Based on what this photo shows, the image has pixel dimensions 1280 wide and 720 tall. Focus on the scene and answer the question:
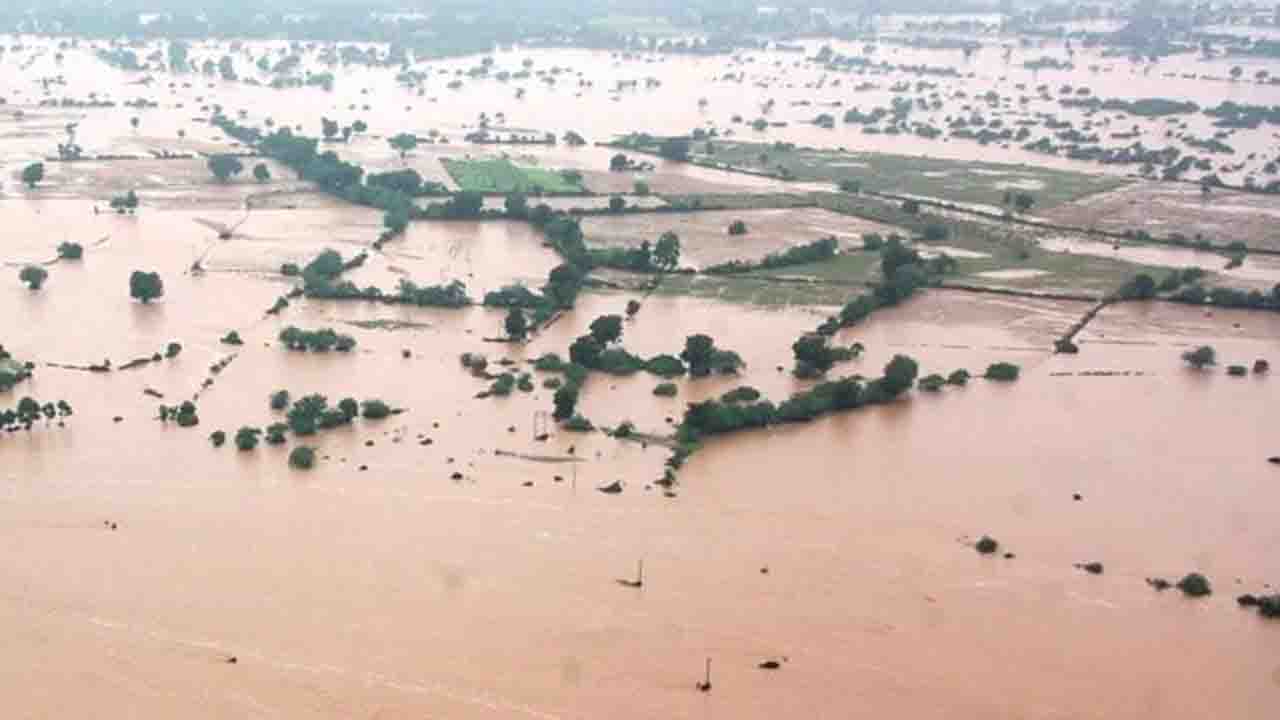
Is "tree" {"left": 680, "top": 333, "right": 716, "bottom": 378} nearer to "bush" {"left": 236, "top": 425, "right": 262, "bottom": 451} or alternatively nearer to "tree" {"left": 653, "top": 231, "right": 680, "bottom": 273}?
"tree" {"left": 653, "top": 231, "right": 680, "bottom": 273}

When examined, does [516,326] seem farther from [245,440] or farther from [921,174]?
[921,174]

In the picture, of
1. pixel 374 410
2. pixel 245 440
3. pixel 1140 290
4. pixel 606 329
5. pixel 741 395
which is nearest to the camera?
pixel 245 440

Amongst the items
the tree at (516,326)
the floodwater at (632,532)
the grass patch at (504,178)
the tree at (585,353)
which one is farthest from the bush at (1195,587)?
the grass patch at (504,178)

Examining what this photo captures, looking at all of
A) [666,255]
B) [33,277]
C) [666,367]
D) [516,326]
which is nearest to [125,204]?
[33,277]

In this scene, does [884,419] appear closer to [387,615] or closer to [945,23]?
[387,615]

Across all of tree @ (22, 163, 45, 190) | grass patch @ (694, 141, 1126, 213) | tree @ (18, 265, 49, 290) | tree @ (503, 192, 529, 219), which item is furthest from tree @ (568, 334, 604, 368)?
tree @ (22, 163, 45, 190)

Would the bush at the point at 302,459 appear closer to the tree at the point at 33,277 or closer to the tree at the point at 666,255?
the tree at the point at 33,277
